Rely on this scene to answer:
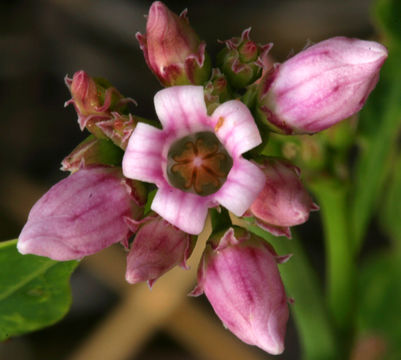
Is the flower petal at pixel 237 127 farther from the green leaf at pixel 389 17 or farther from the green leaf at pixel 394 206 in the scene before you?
the green leaf at pixel 394 206

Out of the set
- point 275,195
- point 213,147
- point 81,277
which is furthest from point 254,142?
point 81,277

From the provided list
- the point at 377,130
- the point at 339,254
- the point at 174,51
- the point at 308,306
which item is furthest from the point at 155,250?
the point at 377,130

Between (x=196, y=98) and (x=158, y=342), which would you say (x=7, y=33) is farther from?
(x=196, y=98)

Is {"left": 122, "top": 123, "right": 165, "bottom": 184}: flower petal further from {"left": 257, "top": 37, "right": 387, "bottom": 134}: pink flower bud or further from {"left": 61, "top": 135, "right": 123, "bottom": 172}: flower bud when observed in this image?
{"left": 257, "top": 37, "right": 387, "bottom": 134}: pink flower bud

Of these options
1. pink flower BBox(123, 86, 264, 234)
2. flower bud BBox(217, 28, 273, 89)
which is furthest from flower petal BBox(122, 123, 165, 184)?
flower bud BBox(217, 28, 273, 89)

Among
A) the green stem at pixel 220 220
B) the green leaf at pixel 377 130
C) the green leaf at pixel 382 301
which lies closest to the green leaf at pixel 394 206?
the green leaf at pixel 382 301
